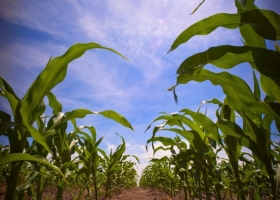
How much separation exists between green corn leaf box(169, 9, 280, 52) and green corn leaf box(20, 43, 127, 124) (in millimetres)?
422

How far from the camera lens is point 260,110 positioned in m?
0.96

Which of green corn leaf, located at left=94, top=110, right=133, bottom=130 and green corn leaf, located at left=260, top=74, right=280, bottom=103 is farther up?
green corn leaf, located at left=260, top=74, right=280, bottom=103

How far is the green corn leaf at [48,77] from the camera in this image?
0.99 m

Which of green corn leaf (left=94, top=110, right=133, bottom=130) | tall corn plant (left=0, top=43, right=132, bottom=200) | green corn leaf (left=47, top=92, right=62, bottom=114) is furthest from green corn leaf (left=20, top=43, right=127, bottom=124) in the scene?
green corn leaf (left=47, top=92, right=62, bottom=114)

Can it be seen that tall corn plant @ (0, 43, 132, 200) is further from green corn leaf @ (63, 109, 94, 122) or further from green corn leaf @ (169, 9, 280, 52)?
green corn leaf @ (169, 9, 280, 52)

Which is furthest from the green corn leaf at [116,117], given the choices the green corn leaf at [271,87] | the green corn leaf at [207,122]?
the green corn leaf at [271,87]

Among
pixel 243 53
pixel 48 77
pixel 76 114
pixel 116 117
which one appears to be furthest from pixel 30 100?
pixel 243 53

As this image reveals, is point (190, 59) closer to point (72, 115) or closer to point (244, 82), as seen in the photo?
point (244, 82)

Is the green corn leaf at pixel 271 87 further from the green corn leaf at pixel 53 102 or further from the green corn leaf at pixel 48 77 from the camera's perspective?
the green corn leaf at pixel 53 102

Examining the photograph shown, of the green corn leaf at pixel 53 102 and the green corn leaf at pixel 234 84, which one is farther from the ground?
the green corn leaf at pixel 53 102

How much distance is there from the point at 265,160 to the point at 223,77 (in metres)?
0.52

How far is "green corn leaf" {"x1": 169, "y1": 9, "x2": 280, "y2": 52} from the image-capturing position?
29.6 inches

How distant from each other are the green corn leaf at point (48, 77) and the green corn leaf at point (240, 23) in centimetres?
42

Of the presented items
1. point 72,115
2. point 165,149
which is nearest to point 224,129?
point 72,115
